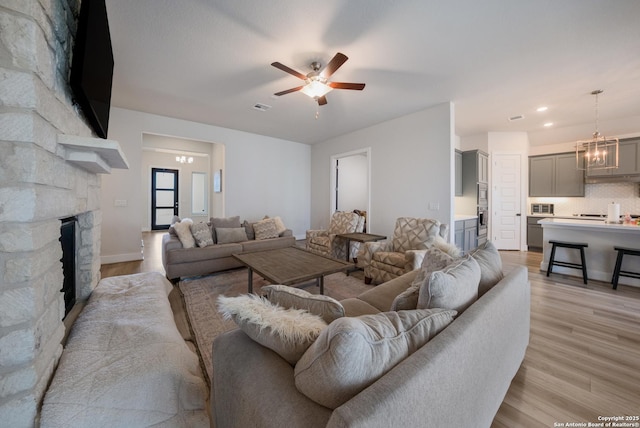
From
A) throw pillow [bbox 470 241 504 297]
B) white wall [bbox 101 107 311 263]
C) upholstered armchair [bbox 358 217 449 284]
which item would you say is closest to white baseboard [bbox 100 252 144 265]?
white wall [bbox 101 107 311 263]

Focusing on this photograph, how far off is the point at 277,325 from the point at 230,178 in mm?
5242

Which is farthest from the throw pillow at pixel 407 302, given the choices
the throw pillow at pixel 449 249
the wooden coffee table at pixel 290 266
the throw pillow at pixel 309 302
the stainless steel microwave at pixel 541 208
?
the stainless steel microwave at pixel 541 208

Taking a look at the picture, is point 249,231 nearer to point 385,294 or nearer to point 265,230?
point 265,230

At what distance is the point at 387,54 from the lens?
262cm

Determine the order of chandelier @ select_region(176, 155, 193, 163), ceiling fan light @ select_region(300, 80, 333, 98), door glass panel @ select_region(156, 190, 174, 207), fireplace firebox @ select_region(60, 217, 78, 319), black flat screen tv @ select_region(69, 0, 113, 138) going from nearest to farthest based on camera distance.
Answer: black flat screen tv @ select_region(69, 0, 113, 138) → fireplace firebox @ select_region(60, 217, 78, 319) → ceiling fan light @ select_region(300, 80, 333, 98) → chandelier @ select_region(176, 155, 193, 163) → door glass panel @ select_region(156, 190, 174, 207)

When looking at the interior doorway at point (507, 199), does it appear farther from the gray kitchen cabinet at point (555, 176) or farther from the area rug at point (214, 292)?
the area rug at point (214, 292)

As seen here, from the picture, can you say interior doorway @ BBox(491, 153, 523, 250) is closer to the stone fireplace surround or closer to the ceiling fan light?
the ceiling fan light

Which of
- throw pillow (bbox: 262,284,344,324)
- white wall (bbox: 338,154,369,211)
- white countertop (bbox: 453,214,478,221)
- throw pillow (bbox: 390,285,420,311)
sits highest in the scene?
white wall (bbox: 338,154,369,211)

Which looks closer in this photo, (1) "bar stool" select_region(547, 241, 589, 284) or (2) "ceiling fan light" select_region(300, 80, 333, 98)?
(2) "ceiling fan light" select_region(300, 80, 333, 98)

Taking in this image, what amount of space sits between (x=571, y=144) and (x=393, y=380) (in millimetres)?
7648

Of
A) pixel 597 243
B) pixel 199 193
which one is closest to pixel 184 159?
A: pixel 199 193

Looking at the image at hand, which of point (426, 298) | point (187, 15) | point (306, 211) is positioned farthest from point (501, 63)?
point (306, 211)

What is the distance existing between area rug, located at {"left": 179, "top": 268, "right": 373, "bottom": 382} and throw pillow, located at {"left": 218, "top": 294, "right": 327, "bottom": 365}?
0.99 metres

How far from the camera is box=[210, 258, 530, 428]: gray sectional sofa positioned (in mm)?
601
